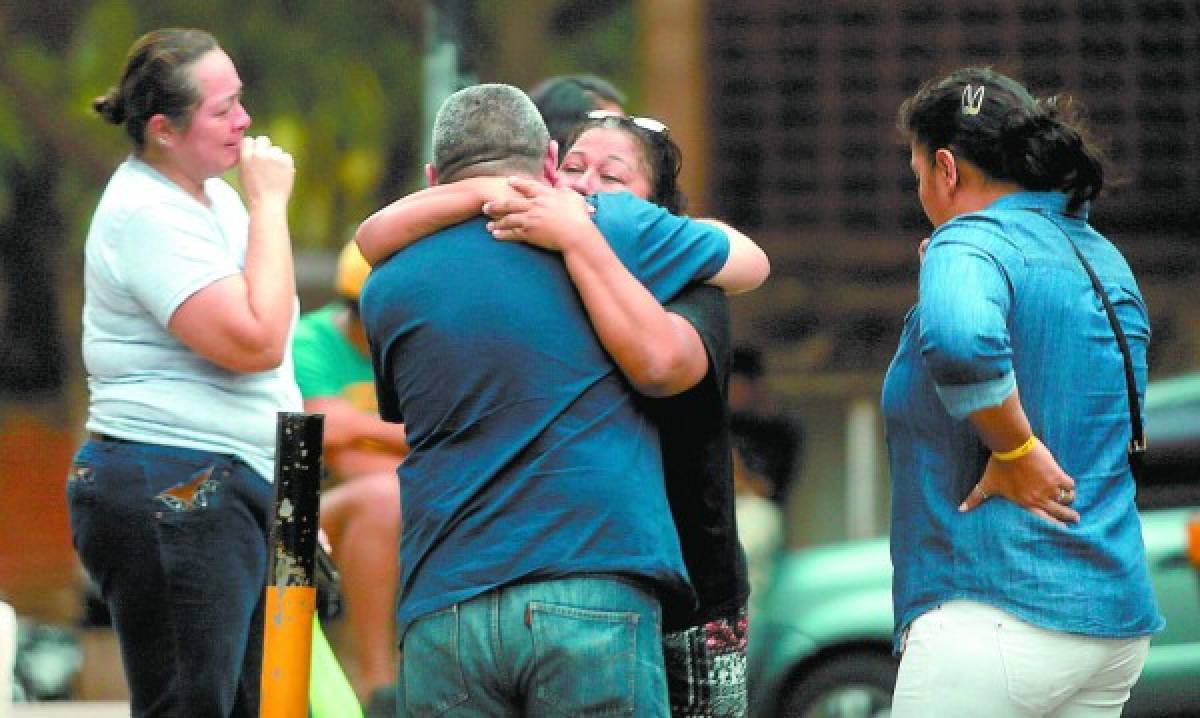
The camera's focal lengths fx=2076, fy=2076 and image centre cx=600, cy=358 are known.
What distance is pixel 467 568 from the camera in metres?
3.44

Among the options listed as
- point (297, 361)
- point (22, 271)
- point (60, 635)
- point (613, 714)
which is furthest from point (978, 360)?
point (22, 271)

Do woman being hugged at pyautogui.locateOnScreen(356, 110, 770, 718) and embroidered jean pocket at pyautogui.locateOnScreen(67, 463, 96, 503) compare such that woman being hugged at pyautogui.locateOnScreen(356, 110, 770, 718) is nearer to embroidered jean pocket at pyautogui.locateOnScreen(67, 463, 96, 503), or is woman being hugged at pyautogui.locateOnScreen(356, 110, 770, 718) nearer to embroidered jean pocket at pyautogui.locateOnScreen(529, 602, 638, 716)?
embroidered jean pocket at pyautogui.locateOnScreen(529, 602, 638, 716)

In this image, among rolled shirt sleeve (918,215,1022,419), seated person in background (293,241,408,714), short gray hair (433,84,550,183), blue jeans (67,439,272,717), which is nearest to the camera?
rolled shirt sleeve (918,215,1022,419)

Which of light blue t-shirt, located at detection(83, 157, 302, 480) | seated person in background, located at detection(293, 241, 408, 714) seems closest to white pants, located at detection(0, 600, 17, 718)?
light blue t-shirt, located at detection(83, 157, 302, 480)

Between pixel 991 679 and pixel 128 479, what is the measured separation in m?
1.84

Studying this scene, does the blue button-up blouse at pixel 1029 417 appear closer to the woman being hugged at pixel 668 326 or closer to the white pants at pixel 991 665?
the white pants at pixel 991 665

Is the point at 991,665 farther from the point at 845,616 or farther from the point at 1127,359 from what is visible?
the point at 845,616

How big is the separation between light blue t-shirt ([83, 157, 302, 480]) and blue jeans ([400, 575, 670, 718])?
44.5 inches

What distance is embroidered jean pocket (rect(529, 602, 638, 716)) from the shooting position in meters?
3.37

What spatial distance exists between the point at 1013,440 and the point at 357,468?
287 centimetres

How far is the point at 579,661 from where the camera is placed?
11.1 feet

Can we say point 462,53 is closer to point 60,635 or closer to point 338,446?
point 338,446

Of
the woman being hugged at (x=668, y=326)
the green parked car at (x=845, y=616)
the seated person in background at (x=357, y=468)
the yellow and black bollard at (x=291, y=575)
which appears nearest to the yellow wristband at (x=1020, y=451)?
the woman being hugged at (x=668, y=326)

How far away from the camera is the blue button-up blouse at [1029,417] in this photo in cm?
352
